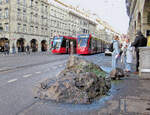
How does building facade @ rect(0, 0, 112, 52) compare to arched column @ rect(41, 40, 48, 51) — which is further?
arched column @ rect(41, 40, 48, 51)

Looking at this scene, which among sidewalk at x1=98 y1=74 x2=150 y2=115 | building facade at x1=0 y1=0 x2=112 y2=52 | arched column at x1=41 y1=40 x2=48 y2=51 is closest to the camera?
sidewalk at x1=98 y1=74 x2=150 y2=115

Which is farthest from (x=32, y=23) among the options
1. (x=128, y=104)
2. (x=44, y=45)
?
(x=128, y=104)

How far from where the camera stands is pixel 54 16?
55.0 metres

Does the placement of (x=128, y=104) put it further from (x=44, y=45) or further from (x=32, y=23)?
(x=44, y=45)

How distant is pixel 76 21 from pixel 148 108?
6608 centimetres

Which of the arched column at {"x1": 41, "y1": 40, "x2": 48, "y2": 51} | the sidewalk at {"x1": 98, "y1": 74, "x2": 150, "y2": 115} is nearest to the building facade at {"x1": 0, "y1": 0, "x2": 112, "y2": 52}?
the arched column at {"x1": 41, "y1": 40, "x2": 48, "y2": 51}

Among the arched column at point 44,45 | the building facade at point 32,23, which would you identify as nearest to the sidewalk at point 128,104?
the building facade at point 32,23

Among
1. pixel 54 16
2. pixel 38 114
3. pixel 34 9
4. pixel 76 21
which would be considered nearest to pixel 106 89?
pixel 38 114

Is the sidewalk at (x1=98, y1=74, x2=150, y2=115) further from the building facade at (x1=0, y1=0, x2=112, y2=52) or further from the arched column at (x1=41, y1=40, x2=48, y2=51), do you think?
the arched column at (x1=41, y1=40, x2=48, y2=51)

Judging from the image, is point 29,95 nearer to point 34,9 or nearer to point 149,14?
point 149,14

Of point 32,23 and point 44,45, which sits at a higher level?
point 32,23

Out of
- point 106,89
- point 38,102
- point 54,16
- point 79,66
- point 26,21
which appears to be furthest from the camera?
point 54,16

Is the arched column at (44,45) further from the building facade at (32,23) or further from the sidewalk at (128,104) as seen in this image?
the sidewalk at (128,104)

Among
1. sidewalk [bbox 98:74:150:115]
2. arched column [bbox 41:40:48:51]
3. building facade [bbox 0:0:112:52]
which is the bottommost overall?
sidewalk [bbox 98:74:150:115]
